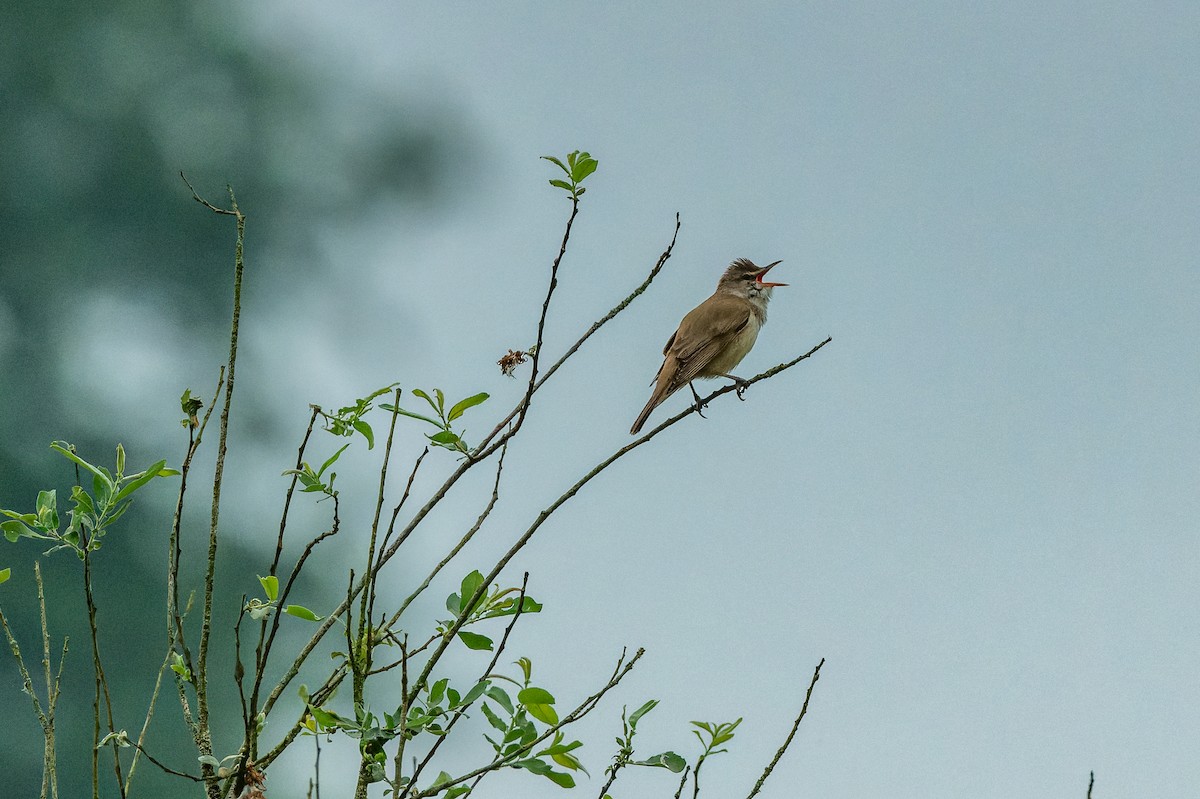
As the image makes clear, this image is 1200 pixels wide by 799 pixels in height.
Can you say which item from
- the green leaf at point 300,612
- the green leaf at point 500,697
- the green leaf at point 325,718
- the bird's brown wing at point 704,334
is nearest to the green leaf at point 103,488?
the green leaf at point 300,612

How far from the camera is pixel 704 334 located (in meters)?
4.05

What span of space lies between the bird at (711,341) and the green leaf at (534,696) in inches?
77.9

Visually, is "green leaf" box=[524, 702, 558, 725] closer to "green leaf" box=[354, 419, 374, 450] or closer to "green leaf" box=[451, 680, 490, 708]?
"green leaf" box=[451, 680, 490, 708]

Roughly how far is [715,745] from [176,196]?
10725 mm

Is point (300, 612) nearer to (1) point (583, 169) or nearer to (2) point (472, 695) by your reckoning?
(2) point (472, 695)

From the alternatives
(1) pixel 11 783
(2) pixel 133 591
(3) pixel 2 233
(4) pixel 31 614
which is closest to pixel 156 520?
(2) pixel 133 591

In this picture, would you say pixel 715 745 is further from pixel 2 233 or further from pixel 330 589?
pixel 2 233

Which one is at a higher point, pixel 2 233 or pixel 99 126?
pixel 99 126

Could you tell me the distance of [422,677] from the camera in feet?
4.60

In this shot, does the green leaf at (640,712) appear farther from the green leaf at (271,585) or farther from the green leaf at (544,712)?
the green leaf at (271,585)

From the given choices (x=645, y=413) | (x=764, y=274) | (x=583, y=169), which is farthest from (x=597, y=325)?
(x=764, y=274)

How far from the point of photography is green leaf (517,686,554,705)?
1.47m

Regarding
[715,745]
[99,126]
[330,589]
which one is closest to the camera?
[715,745]

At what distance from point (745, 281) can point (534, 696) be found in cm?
364
